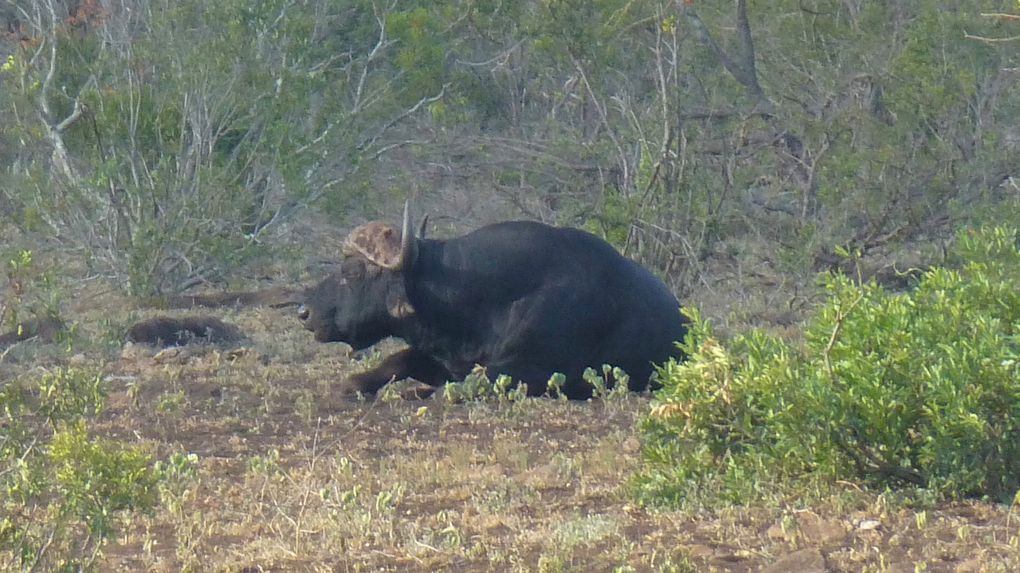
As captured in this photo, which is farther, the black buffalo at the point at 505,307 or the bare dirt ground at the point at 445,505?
the black buffalo at the point at 505,307

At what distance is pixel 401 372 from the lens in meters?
9.10

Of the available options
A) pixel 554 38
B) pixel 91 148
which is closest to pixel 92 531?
pixel 91 148

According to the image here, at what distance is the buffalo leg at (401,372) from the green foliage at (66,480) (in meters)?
3.87

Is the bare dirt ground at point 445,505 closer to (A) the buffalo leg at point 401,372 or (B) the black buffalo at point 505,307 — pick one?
(A) the buffalo leg at point 401,372

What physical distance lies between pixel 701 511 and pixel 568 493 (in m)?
0.82

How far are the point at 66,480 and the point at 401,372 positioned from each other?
15.7 ft

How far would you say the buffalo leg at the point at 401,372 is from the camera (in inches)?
350

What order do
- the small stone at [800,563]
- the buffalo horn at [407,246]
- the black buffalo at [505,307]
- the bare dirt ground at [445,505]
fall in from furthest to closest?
1. the buffalo horn at [407,246]
2. the black buffalo at [505,307]
3. the bare dirt ground at [445,505]
4. the small stone at [800,563]

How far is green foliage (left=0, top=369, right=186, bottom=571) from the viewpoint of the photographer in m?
4.33

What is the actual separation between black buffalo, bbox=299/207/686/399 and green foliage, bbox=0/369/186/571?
402cm

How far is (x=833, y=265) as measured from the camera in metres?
13.1

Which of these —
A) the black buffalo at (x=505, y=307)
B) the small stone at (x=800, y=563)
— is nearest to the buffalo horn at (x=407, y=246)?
the black buffalo at (x=505, y=307)

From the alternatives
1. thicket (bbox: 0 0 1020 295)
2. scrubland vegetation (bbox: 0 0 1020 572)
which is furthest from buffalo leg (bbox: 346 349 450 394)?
thicket (bbox: 0 0 1020 295)

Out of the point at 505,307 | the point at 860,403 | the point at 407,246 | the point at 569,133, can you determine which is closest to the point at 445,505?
the point at 860,403
